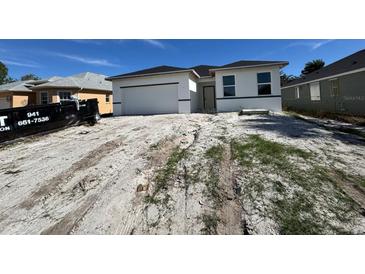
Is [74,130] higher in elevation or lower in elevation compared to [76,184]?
higher

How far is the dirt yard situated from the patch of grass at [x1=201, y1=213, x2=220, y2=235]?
0.01m

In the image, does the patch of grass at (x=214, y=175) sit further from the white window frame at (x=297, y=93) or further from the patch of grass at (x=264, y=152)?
the white window frame at (x=297, y=93)

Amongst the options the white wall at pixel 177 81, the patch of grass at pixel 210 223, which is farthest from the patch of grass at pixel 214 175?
the white wall at pixel 177 81

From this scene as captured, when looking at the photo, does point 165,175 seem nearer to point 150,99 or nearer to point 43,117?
point 43,117

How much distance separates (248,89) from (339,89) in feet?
20.9

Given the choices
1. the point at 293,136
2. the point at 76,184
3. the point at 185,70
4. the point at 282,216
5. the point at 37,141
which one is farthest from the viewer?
the point at 185,70

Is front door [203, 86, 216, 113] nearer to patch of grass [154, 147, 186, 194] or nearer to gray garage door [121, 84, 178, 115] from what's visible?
gray garage door [121, 84, 178, 115]

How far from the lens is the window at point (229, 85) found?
52.0ft

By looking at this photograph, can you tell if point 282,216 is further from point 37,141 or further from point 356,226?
point 37,141

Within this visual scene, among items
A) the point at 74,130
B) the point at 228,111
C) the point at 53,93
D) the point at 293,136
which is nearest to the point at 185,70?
the point at 228,111

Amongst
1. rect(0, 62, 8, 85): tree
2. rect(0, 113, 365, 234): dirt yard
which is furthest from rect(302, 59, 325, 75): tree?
rect(0, 62, 8, 85): tree

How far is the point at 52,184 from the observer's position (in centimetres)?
517

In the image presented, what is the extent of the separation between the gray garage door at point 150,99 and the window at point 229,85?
3263 millimetres
